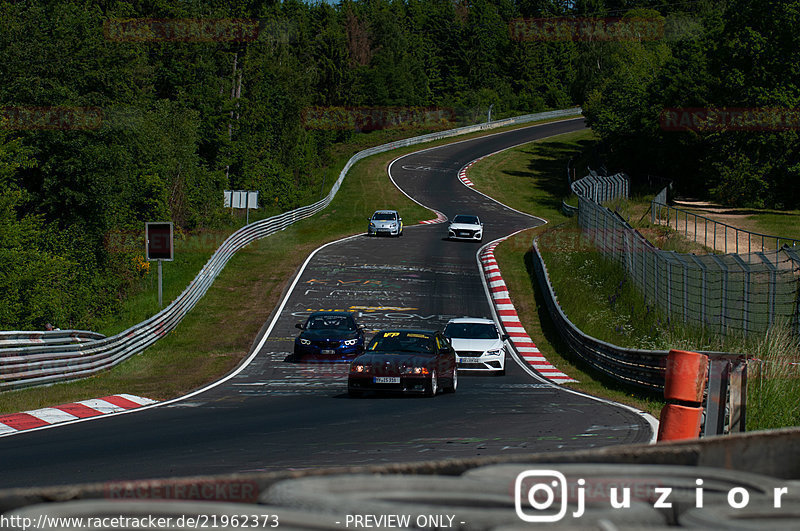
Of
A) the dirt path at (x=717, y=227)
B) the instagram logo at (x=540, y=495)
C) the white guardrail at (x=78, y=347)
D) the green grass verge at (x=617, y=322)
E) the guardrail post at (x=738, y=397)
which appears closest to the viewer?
the instagram logo at (x=540, y=495)

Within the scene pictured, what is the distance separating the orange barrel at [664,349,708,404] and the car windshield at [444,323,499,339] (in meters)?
15.7

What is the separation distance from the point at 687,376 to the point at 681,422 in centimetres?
42

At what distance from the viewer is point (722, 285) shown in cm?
1805

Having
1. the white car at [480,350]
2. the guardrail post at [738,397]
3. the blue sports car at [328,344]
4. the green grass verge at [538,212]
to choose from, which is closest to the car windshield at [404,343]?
the green grass verge at [538,212]

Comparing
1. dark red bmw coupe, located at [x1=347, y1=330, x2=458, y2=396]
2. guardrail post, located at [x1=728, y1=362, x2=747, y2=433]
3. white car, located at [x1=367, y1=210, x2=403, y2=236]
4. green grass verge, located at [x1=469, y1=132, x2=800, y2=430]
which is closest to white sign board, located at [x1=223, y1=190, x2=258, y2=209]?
white car, located at [x1=367, y1=210, x2=403, y2=236]

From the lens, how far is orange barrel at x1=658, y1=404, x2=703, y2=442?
7.96 metres

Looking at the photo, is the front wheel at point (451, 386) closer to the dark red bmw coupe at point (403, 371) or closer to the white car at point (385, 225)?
the dark red bmw coupe at point (403, 371)

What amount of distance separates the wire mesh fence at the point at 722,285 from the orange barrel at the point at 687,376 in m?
8.37

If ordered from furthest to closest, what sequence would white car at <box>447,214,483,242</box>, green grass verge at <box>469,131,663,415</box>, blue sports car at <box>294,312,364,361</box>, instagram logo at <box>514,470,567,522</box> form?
white car at <box>447,214,483,242</box>
blue sports car at <box>294,312,364,361</box>
green grass verge at <box>469,131,663,415</box>
instagram logo at <box>514,470,567,522</box>

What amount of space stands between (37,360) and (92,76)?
30.4 meters

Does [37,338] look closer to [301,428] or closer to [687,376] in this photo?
[301,428]

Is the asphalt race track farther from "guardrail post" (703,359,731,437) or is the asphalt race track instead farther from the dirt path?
the dirt path

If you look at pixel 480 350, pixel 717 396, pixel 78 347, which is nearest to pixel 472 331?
pixel 480 350

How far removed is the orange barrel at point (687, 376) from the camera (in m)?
7.92
